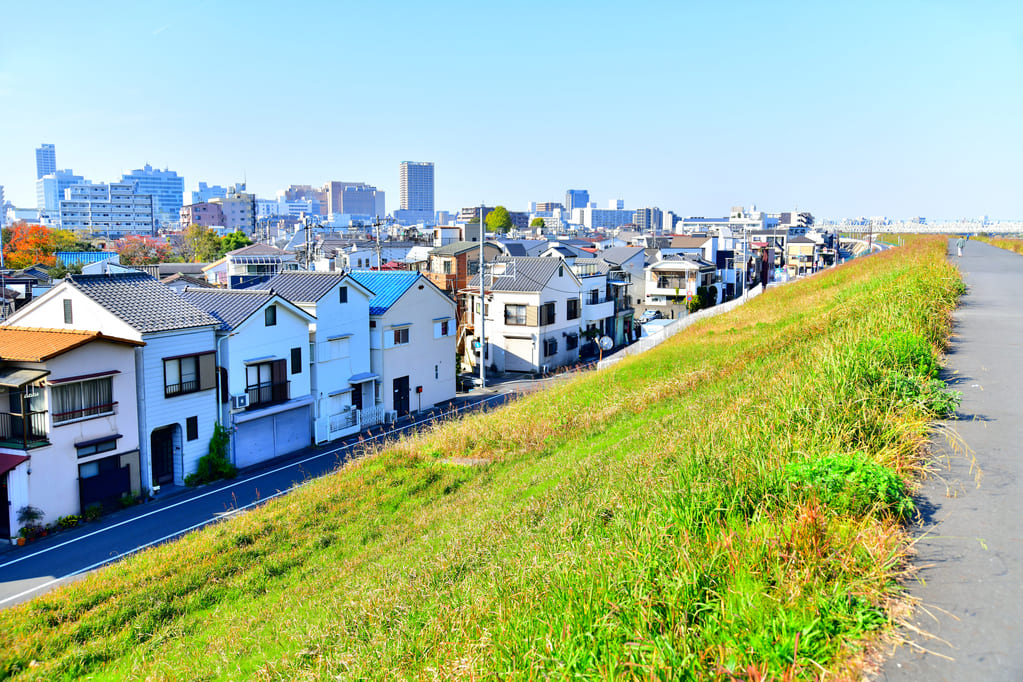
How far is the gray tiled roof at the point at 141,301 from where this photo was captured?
21.4 meters

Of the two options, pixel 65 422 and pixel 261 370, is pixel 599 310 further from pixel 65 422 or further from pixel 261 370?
pixel 65 422

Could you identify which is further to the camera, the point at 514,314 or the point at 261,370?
the point at 514,314

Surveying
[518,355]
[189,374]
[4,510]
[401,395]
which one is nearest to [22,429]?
[4,510]

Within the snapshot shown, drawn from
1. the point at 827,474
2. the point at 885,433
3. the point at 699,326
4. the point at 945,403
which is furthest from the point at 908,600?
the point at 699,326

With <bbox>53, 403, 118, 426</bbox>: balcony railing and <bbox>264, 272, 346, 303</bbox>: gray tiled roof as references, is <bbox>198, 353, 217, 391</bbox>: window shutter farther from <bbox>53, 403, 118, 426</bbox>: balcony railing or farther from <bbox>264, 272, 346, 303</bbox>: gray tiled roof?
<bbox>264, 272, 346, 303</bbox>: gray tiled roof

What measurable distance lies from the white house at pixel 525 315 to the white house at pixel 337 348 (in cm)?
1204

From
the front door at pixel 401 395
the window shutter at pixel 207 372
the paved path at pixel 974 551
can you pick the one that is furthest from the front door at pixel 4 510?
the paved path at pixel 974 551

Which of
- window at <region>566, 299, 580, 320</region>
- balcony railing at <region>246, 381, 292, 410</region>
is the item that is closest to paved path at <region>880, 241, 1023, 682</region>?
balcony railing at <region>246, 381, 292, 410</region>

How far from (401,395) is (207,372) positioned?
11006 mm

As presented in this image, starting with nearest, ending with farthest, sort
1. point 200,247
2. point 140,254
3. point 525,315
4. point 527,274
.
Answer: point 525,315, point 527,274, point 140,254, point 200,247

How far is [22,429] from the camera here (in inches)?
733

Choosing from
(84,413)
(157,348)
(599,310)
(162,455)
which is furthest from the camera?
(599,310)

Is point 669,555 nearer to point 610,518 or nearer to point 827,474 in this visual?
point 827,474

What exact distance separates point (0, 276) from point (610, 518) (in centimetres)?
3585
